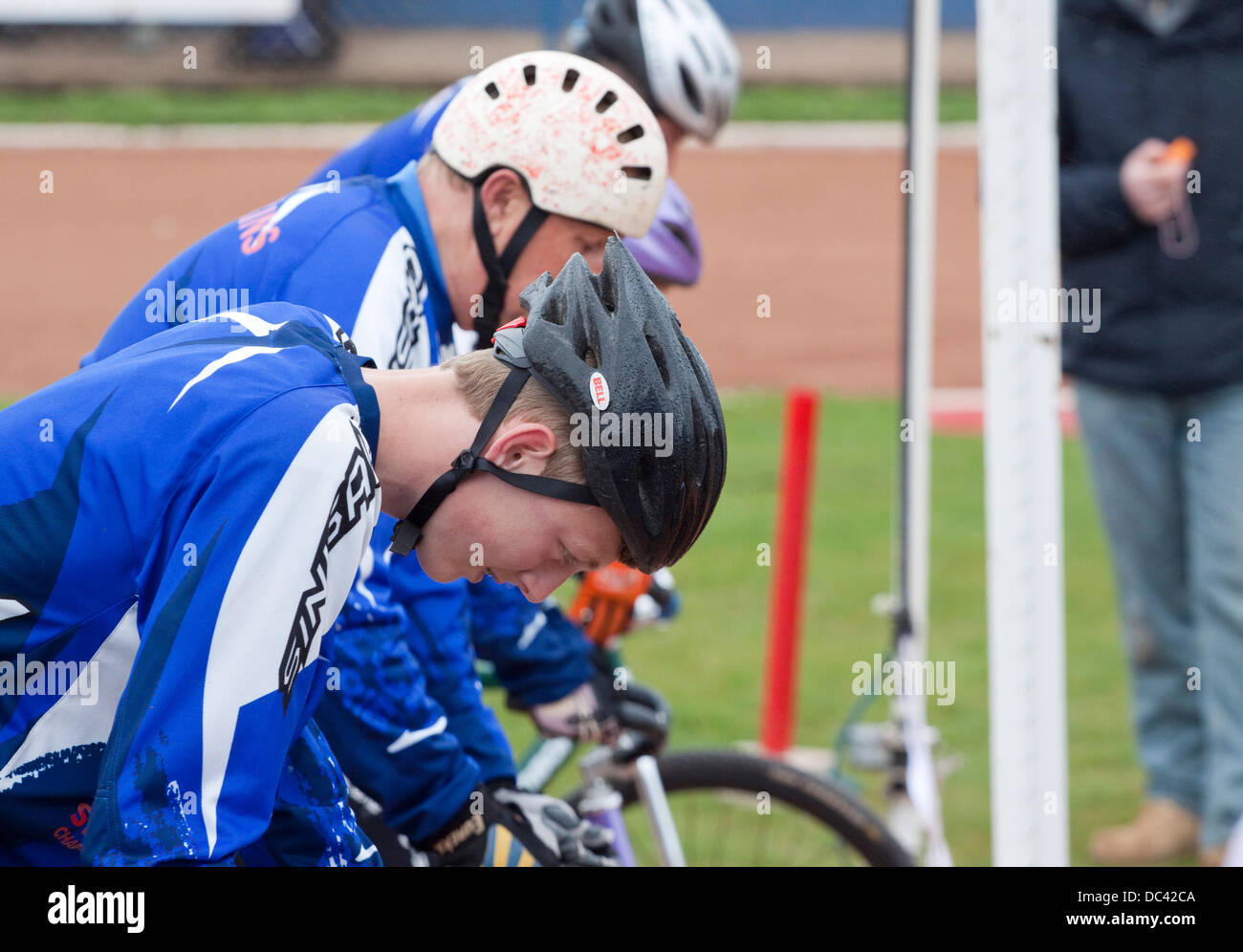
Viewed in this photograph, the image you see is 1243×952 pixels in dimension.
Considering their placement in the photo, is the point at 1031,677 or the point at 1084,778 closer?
the point at 1031,677

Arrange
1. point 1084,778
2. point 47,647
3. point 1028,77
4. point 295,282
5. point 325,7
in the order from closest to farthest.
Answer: point 47,647, point 295,282, point 1028,77, point 1084,778, point 325,7

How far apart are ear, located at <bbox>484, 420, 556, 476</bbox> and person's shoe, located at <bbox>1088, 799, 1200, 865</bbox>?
365 centimetres

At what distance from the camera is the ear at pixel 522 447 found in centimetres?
182

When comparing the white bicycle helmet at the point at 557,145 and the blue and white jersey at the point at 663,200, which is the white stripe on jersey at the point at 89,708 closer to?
the white bicycle helmet at the point at 557,145

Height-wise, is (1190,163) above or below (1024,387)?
above

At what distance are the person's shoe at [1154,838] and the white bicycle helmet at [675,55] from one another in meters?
2.76

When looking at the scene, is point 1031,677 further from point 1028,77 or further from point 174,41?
point 174,41

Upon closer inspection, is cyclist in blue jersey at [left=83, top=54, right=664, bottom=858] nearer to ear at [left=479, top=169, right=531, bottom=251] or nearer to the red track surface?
ear at [left=479, top=169, right=531, bottom=251]

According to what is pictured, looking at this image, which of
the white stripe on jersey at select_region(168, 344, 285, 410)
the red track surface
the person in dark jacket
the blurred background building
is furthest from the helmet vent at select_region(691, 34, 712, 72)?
the blurred background building

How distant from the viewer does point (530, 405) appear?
1.84m

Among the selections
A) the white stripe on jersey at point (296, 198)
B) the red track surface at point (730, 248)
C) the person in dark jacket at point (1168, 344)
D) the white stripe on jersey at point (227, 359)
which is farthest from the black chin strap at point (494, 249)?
the red track surface at point (730, 248)
